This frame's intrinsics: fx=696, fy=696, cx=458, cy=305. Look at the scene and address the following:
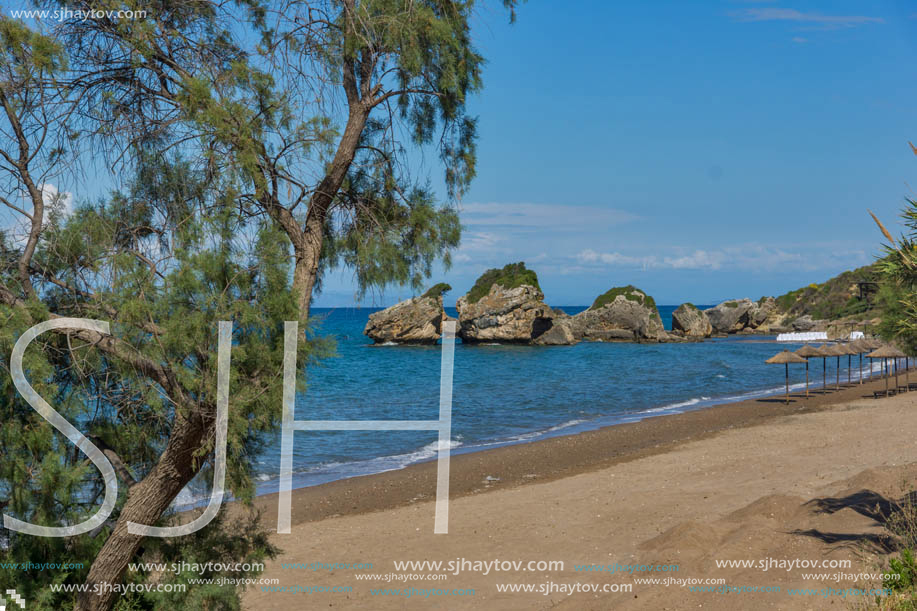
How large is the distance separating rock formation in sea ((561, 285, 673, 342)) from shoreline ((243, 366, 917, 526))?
48000mm

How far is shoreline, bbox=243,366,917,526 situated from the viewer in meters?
13.3

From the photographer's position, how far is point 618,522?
9992mm

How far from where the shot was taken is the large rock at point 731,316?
8625 cm

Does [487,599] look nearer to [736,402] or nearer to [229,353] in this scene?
[229,353]

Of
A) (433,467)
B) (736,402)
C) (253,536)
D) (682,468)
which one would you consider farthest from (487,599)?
(736,402)

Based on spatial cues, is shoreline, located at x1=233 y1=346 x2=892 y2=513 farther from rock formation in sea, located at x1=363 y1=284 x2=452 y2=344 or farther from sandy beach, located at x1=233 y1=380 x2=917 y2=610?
rock formation in sea, located at x1=363 y1=284 x2=452 y2=344

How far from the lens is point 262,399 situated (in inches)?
173

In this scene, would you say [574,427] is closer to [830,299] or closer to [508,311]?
[508,311]

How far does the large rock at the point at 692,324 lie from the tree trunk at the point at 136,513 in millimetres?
76879

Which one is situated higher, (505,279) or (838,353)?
(505,279)

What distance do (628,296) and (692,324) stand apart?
822 cm

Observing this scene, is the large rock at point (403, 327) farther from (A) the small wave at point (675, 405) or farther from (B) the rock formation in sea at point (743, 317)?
(B) the rock formation in sea at point (743, 317)

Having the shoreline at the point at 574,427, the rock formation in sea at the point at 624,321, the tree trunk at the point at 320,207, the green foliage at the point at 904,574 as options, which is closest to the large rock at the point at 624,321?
the rock formation in sea at the point at 624,321

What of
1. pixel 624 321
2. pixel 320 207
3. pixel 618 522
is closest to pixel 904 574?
pixel 320 207
